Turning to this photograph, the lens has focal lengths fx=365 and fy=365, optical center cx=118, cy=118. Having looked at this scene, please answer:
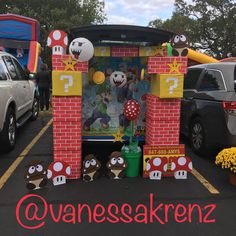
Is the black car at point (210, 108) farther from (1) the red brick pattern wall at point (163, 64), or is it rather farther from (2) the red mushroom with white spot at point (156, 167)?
(2) the red mushroom with white spot at point (156, 167)

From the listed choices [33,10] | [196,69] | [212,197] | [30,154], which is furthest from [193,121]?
[33,10]

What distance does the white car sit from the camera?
22.0ft

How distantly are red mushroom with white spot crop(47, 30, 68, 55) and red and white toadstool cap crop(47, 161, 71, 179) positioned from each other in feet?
5.22

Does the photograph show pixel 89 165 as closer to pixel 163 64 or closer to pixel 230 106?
pixel 163 64

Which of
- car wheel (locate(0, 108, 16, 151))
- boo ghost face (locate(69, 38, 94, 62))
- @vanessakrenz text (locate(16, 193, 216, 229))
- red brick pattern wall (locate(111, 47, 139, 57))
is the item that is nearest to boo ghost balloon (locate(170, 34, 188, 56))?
red brick pattern wall (locate(111, 47, 139, 57))

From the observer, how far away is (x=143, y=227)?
13.0 ft

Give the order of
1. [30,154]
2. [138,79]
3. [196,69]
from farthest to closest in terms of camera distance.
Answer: [196,69] < [30,154] < [138,79]

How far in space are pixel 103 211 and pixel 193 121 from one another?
11.0 feet

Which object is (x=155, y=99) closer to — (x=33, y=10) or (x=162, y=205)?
(x=162, y=205)

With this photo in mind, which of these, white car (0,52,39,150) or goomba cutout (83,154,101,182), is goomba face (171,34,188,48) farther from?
white car (0,52,39,150)

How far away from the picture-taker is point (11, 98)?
715 centimetres

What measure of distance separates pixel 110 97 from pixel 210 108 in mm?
1751

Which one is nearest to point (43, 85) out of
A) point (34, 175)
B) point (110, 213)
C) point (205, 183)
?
point (34, 175)

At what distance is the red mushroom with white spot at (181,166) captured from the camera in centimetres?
548
